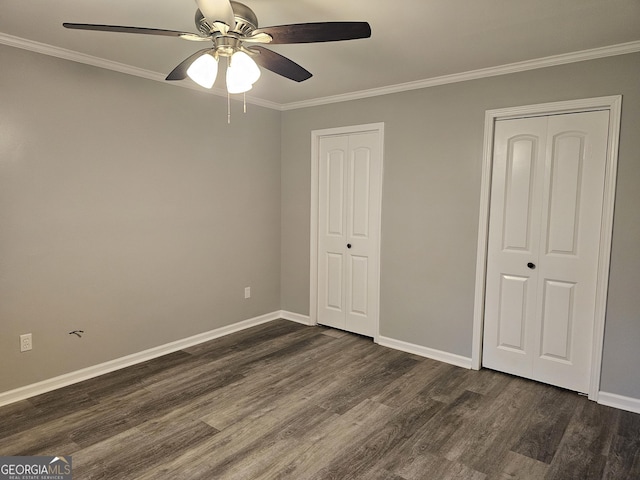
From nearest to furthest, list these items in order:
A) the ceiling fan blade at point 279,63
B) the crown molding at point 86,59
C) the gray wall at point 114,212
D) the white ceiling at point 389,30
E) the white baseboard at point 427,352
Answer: the ceiling fan blade at point 279,63
the white ceiling at point 389,30
the crown molding at point 86,59
the gray wall at point 114,212
the white baseboard at point 427,352

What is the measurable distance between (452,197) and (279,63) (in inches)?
77.3

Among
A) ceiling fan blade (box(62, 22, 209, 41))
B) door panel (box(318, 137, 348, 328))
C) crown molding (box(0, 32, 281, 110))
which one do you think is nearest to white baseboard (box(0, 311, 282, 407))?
door panel (box(318, 137, 348, 328))

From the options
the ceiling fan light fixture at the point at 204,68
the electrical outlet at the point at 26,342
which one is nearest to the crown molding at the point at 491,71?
the ceiling fan light fixture at the point at 204,68

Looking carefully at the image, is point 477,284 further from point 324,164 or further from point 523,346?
point 324,164

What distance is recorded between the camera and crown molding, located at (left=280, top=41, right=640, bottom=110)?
269cm

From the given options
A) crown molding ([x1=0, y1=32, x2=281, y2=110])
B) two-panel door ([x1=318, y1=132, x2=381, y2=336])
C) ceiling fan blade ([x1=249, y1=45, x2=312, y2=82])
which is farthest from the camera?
two-panel door ([x1=318, y1=132, x2=381, y2=336])

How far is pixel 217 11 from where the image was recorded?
1624 mm

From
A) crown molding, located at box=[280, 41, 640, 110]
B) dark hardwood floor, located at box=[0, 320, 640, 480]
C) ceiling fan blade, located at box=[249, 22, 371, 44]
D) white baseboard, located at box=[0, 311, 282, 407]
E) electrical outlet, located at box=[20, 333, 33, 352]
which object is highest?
crown molding, located at box=[280, 41, 640, 110]

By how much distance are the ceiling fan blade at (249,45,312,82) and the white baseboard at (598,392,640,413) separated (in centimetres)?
296

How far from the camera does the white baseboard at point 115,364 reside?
9.30 feet

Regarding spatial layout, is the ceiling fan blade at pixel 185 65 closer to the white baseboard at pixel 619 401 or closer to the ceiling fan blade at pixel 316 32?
the ceiling fan blade at pixel 316 32

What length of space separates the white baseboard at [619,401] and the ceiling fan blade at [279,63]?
2.96 m

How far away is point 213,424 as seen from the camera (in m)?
2.58

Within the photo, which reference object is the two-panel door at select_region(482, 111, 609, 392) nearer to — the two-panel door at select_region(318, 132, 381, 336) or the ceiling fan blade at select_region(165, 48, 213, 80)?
the two-panel door at select_region(318, 132, 381, 336)
